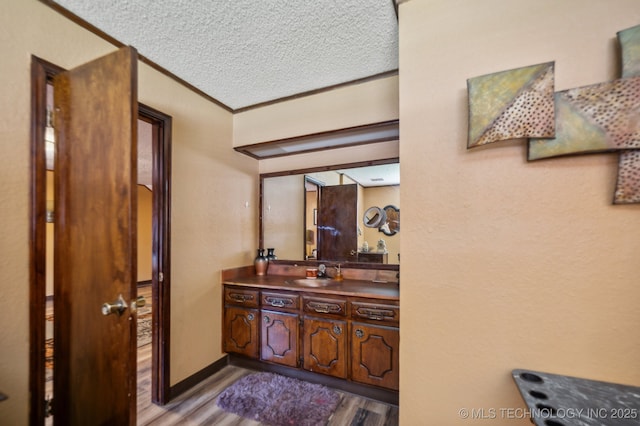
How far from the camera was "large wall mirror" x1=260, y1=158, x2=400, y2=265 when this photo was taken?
2424 mm

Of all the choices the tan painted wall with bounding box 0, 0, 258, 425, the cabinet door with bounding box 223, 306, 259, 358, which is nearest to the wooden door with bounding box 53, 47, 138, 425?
the tan painted wall with bounding box 0, 0, 258, 425

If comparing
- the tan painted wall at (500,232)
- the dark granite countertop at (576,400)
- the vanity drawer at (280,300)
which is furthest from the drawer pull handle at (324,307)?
the dark granite countertop at (576,400)

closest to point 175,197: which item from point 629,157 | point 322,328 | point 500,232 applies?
point 322,328

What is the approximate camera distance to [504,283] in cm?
113

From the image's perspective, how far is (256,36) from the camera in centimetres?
166

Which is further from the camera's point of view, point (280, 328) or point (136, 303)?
point (280, 328)

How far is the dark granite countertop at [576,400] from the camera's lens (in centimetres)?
79

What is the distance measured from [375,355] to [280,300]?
2.89ft

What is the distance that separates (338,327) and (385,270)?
0.68 meters

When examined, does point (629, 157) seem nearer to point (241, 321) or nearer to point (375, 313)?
point (375, 313)

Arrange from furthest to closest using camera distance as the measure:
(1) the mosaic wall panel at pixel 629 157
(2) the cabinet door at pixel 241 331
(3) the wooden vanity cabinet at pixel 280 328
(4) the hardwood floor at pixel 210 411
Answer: (2) the cabinet door at pixel 241 331 → (3) the wooden vanity cabinet at pixel 280 328 → (4) the hardwood floor at pixel 210 411 → (1) the mosaic wall panel at pixel 629 157

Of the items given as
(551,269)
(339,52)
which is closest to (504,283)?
(551,269)

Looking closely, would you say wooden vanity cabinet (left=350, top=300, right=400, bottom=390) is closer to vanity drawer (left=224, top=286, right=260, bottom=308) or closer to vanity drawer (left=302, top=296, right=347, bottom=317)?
vanity drawer (left=302, top=296, right=347, bottom=317)

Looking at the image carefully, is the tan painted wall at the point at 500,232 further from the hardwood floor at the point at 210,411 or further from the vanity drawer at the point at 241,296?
the vanity drawer at the point at 241,296
